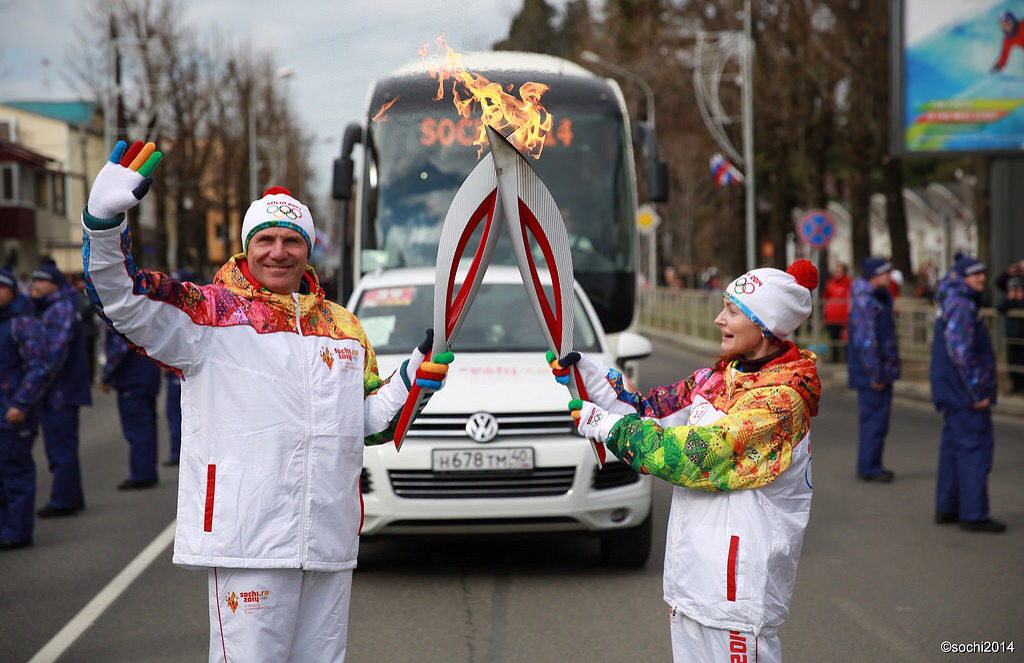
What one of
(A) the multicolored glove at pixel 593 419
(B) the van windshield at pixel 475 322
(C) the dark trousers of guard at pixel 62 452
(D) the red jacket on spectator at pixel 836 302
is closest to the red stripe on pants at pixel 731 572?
(A) the multicolored glove at pixel 593 419

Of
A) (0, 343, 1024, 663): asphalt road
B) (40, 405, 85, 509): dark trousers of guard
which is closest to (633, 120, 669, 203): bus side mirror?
(0, 343, 1024, 663): asphalt road

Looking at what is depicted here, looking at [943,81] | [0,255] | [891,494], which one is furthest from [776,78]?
[0,255]

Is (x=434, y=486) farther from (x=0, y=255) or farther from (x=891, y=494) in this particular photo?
(x=0, y=255)

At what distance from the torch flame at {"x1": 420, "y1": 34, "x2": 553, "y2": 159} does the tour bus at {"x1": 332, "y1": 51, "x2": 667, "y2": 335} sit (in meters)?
5.74

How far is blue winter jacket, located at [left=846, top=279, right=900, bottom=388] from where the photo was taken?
9.90 m

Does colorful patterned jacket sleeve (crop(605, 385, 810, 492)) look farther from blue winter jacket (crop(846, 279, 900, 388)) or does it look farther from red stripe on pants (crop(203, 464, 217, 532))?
blue winter jacket (crop(846, 279, 900, 388))

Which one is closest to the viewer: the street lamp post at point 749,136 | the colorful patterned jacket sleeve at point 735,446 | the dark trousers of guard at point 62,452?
the colorful patterned jacket sleeve at point 735,446

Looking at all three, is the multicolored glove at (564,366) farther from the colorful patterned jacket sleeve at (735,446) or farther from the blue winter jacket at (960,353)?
the blue winter jacket at (960,353)

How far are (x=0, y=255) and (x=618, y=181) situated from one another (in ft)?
142

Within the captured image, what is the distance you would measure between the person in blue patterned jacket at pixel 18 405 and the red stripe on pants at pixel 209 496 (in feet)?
16.4

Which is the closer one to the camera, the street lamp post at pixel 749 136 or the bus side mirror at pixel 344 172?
the bus side mirror at pixel 344 172

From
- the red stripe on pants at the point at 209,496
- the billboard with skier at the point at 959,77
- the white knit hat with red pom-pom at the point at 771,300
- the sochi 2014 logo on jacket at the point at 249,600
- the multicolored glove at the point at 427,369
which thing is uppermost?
the billboard with skier at the point at 959,77

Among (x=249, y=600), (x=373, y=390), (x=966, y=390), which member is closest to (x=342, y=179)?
(x=966, y=390)

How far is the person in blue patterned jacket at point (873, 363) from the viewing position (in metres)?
9.87
